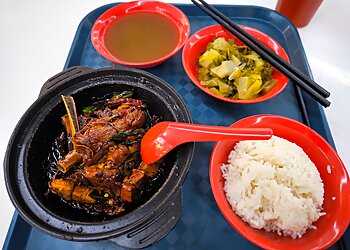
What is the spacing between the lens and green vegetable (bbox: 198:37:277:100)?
1.63 meters

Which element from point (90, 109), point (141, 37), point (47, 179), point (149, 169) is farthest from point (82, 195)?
point (141, 37)

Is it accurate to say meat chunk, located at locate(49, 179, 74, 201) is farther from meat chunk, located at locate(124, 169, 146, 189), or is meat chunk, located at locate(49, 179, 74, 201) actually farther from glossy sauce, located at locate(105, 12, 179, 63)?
glossy sauce, located at locate(105, 12, 179, 63)

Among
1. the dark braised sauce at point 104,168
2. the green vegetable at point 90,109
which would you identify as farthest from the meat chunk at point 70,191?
A: the green vegetable at point 90,109

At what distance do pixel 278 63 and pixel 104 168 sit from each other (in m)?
1.10

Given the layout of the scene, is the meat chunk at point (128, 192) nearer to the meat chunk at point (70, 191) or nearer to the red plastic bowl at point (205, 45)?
the meat chunk at point (70, 191)

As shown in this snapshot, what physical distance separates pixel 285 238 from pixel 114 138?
879mm

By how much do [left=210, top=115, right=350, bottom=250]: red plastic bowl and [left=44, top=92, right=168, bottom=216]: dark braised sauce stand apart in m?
0.32

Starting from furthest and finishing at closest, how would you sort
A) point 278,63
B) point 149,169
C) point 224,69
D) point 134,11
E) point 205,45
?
point 134,11 → point 205,45 → point 224,69 → point 278,63 → point 149,169

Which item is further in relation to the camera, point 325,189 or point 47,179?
point 325,189

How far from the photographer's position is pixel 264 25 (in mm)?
2127

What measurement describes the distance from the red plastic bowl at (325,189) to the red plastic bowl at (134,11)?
0.72 meters

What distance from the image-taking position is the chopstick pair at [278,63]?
1398mm

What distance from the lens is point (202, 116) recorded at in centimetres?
173

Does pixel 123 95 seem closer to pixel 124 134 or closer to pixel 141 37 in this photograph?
pixel 124 134
